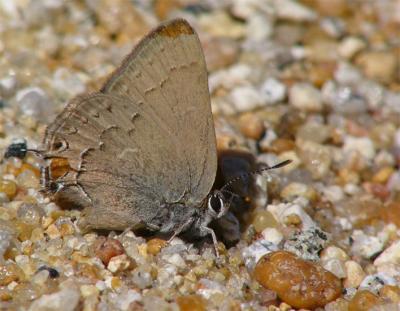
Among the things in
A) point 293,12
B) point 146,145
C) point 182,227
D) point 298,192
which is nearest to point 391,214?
point 298,192

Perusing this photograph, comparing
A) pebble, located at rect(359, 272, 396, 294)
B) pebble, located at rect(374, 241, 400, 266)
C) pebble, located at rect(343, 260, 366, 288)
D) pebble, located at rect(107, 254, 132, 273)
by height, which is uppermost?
pebble, located at rect(107, 254, 132, 273)

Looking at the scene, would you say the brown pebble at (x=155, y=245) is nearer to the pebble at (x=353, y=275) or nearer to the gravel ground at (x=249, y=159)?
the gravel ground at (x=249, y=159)

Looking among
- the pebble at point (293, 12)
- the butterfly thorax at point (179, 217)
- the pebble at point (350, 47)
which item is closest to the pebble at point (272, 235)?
the butterfly thorax at point (179, 217)

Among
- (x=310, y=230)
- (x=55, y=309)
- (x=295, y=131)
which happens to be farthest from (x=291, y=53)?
(x=55, y=309)

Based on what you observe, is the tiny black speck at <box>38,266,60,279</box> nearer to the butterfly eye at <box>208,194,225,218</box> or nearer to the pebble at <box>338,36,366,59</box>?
the butterfly eye at <box>208,194,225,218</box>

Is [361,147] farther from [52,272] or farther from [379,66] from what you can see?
[52,272]


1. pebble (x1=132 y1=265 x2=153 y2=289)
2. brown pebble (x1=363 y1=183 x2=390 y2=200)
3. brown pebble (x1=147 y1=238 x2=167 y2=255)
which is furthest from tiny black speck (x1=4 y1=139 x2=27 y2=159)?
brown pebble (x1=363 y1=183 x2=390 y2=200)
